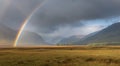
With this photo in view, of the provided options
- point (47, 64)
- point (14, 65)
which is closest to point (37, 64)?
point (47, 64)

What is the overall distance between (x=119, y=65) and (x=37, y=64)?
53.5ft

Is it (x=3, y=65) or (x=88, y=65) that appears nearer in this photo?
(x=3, y=65)

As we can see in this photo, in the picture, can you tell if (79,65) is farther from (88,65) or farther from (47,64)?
(47,64)

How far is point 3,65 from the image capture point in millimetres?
38875

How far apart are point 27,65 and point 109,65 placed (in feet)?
53.7

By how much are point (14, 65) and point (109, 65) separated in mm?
18766

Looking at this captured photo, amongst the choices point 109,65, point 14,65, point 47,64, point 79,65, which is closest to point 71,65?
point 79,65

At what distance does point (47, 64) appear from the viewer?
41344 mm

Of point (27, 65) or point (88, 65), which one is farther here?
point (88, 65)

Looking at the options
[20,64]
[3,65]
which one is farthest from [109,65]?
[3,65]

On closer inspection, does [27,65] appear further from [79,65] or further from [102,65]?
[102,65]

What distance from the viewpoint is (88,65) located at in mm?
42250

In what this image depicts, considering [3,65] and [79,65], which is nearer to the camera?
[3,65]

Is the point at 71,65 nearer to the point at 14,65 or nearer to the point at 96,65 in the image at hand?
the point at 96,65
